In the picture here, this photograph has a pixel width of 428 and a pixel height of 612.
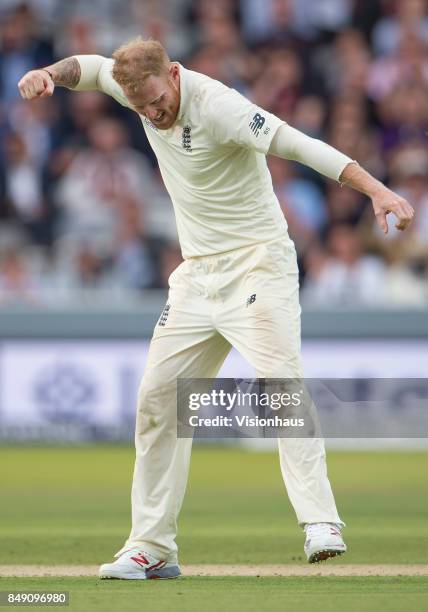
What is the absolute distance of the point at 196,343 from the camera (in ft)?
19.5

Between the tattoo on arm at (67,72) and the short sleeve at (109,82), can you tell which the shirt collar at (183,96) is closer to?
the short sleeve at (109,82)

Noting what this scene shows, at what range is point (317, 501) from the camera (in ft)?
18.6

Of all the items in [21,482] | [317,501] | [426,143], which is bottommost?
[21,482]

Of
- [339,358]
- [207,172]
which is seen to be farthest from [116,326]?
→ [207,172]

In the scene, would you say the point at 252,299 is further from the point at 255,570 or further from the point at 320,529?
the point at 255,570

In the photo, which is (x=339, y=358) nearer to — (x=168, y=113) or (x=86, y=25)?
(x=86, y=25)

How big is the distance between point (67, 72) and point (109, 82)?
195mm

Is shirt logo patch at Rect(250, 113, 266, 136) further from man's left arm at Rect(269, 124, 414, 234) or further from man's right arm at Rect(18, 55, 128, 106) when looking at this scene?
man's right arm at Rect(18, 55, 128, 106)

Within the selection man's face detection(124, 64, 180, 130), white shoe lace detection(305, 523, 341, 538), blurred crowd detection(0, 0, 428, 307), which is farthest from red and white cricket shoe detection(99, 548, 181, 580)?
blurred crowd detection(0, 0, 428, 307)

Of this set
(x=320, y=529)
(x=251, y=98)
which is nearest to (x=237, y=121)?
(x=320, y=529)

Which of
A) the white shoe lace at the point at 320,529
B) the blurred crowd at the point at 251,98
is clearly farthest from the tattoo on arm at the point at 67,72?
the blurred crowd at the point at 251,98

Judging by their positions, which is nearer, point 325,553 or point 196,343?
point 325,553

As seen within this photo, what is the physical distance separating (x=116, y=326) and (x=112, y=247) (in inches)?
51.9

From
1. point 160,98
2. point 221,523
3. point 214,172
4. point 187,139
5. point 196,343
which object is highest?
point 160,98
